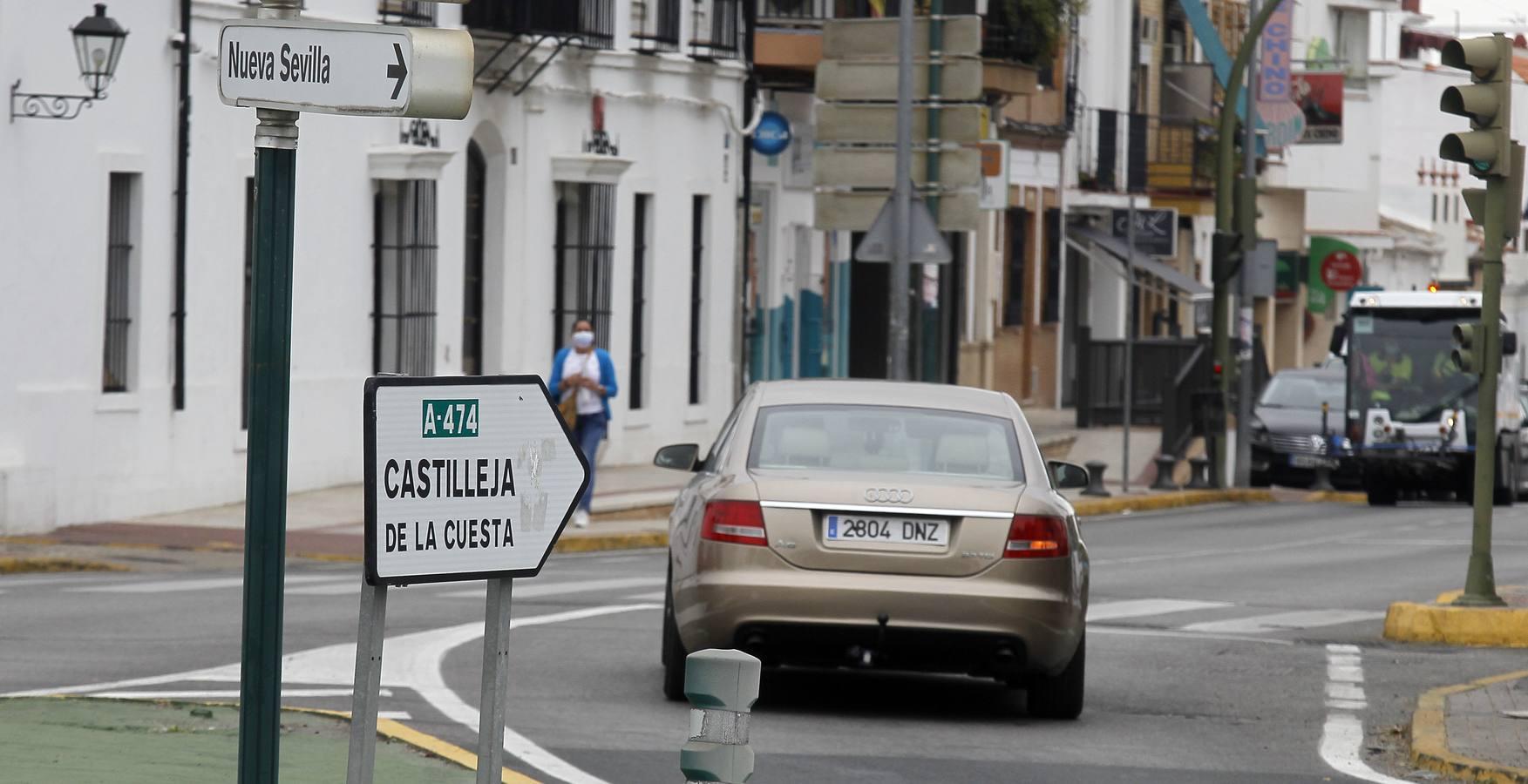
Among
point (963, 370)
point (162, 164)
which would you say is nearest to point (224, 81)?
point (162, 164)

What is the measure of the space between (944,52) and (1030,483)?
14503mm

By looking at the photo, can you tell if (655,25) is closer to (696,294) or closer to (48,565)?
(696,294)

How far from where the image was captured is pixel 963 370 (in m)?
43.4

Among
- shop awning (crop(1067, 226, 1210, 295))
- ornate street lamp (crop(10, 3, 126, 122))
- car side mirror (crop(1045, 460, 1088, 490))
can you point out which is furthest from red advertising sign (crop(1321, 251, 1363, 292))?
car side mirror (crop(1045, 460, 1088, 490))

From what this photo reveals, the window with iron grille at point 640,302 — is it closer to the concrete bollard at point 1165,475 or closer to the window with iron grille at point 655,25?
the window with iron grille at point 655,25

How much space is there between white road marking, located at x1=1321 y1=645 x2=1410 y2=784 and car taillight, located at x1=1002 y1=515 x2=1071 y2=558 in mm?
1306

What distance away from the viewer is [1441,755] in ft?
32.1

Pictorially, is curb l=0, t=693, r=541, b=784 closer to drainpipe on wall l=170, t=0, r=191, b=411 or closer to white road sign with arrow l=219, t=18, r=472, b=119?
white road sign with arrow l=219, t=18, r=472, b=119

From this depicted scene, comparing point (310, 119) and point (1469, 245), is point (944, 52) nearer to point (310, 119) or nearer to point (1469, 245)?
point (310, 119)

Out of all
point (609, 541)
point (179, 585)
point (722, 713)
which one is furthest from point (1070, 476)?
point (609, 541)

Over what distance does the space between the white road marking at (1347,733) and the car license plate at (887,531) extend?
67.0 inches

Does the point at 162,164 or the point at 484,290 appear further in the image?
the point at 484,290

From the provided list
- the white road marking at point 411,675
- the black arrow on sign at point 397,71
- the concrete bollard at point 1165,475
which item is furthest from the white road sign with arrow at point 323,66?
the concrete bollard at point 1165,475

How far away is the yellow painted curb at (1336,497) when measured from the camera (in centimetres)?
3297
